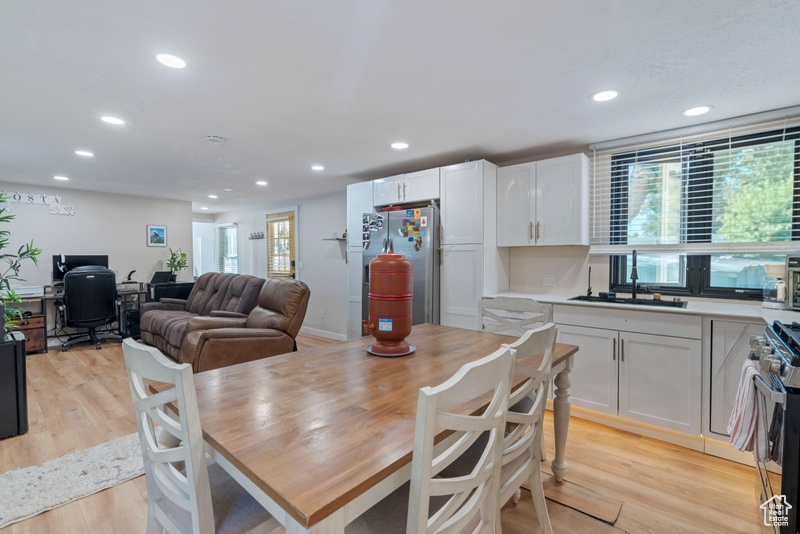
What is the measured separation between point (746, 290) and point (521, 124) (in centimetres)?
211

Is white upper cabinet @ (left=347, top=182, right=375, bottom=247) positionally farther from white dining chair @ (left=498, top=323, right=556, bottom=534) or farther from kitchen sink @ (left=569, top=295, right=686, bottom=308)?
white dining chair @ (left=498, top=323, right=556, bottom=534)

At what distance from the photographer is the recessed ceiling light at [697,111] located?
2.45 meters

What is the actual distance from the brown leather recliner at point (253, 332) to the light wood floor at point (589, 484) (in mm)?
668

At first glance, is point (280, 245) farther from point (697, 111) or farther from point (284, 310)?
point (697, 111)

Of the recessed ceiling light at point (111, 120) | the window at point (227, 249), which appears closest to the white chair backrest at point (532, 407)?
the recessed ceiling light at point (111, 120)

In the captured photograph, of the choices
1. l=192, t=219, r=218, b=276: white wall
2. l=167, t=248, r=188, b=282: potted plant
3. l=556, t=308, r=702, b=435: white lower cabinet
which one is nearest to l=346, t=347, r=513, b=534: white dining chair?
l=556, t=308, r=702, b=435: white lower cabinet

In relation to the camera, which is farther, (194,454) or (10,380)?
(10,380)

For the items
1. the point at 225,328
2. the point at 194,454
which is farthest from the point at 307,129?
the point at 194,454

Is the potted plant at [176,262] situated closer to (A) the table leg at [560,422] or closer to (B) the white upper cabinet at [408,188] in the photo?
(B) the white upper cabinet at [408,188]

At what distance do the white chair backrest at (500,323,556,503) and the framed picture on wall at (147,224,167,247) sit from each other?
6.89 meters

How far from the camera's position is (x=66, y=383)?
3525 millimetres

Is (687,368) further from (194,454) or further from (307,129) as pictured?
(307,129)

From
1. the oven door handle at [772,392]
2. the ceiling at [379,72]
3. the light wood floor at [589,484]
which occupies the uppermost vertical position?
the ceiling at [379,72]

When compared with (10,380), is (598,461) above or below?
below
